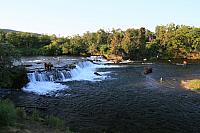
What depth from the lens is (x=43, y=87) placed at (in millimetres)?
51188

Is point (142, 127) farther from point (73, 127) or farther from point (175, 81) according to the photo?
point (175, 81)

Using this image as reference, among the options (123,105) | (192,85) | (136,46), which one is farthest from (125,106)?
(136,46)

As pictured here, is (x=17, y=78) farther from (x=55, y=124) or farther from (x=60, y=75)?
(x=55, y=124)

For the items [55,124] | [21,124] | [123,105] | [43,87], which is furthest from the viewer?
[43,87]

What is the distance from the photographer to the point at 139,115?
35.0 metres

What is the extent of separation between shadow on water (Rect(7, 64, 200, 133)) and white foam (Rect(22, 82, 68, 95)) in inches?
71.4

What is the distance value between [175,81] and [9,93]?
94.9 feet

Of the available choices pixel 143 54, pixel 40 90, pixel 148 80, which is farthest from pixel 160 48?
pixel 40 90

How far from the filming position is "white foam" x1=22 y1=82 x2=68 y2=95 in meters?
48.0

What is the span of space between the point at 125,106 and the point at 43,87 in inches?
667

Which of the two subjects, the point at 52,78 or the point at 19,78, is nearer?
the point at 19,78

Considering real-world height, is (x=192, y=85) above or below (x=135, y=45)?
below

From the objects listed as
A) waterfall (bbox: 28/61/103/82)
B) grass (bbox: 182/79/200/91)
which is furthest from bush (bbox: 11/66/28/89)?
grass (bbox: 182/79/200/91)

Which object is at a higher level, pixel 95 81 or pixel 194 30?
pixel 194 30
